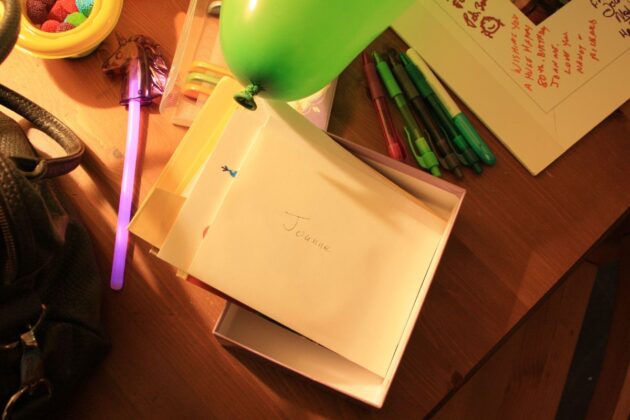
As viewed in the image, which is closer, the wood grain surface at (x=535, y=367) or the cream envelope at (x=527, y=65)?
the cream envelope at (x=527, y=65)

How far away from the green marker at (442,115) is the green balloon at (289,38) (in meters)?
0.13

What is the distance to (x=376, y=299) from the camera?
0.36 meters

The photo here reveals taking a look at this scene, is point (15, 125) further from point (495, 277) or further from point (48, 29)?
point (495, 277)

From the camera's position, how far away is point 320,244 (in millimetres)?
357

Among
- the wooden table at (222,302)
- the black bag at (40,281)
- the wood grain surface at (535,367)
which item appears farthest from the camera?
the wood grain surface at (535,367)

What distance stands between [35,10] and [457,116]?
417 millimetres

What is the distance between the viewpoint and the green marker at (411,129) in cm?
44

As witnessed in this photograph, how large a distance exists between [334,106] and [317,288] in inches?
7.8

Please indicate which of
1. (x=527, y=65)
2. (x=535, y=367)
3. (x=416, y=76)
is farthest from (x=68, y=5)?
(x=535, y=367)

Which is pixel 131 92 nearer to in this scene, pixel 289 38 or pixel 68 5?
pixel 68 5

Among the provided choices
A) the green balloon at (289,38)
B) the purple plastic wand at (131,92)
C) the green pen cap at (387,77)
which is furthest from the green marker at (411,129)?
the purple plastic wand at (131,92)

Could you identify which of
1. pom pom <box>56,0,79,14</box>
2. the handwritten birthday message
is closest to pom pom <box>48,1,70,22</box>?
pom pom <box>56,0,79,14</box>

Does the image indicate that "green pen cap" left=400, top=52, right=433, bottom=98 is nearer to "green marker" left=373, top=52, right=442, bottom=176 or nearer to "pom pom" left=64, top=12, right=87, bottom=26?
"green marker" left=373, top=52, right=442, bottom=176

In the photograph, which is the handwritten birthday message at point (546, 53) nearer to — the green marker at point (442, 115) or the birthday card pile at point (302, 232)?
the green marker at point (442, 115)
